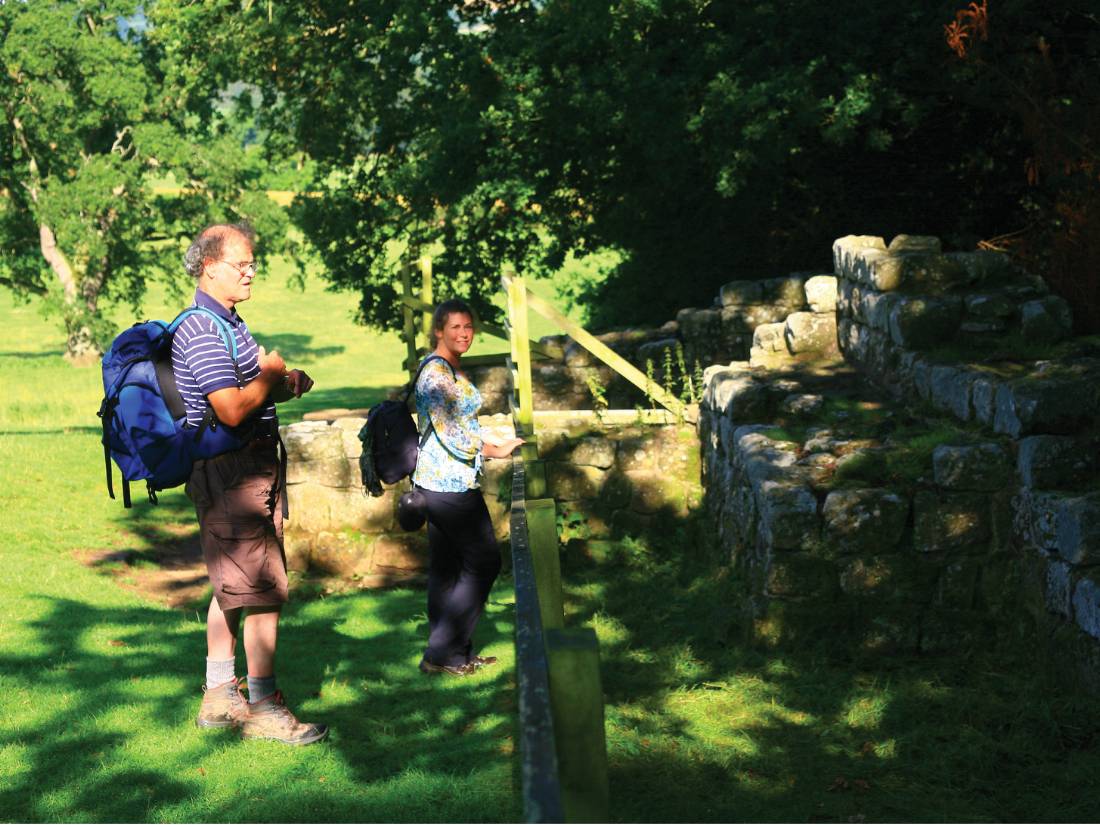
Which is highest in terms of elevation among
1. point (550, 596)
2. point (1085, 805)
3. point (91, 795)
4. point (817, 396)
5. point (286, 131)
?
point (286, 131)

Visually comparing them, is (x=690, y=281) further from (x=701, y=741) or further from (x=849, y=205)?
(x=701, y=741)

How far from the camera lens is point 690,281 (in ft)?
55.2

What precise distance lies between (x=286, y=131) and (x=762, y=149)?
8.83m

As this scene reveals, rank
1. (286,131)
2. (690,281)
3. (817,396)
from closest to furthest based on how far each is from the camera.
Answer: (817,396)
(690,281)
(286,131)

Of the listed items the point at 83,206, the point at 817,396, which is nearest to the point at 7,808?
the point at 817,396

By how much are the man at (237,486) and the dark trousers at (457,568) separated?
116 centimetres

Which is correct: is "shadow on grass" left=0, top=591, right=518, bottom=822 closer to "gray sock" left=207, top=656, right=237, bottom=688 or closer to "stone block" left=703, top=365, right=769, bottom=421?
"gray sock" left=207, top=656, right=237, bottom=688

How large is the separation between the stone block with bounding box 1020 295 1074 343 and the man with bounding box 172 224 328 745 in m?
5.00

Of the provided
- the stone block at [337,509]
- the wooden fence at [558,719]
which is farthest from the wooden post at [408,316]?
the wooden fence at [558,719]

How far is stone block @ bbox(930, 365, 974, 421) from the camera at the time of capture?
23.2ft

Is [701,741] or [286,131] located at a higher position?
[286,131]

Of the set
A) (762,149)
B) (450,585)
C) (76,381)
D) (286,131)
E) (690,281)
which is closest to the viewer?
(450,585)

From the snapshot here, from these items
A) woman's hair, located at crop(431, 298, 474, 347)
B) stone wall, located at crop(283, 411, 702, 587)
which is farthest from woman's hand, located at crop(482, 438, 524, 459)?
stone wall, located at crop(283, 411, 702, 587)

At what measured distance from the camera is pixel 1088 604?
537 cm
